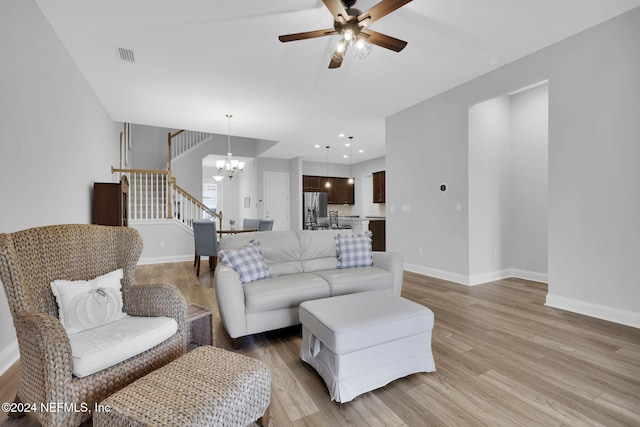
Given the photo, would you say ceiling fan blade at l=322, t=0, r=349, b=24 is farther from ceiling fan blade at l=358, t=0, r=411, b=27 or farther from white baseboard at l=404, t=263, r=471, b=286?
white baseboard at l=404, t=263, r=471, b=286

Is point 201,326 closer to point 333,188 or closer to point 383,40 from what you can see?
point 383,40

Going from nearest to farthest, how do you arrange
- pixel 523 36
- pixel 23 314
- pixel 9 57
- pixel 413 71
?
pixel 23 314 → pixel 9 57 → pixel 523 36 → pixel 413 71

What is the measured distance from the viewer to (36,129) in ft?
7.97

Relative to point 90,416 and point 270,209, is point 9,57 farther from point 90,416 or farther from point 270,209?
point 270,209

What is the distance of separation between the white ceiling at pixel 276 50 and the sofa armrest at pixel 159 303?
2.31 meters

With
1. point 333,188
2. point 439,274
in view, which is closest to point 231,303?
point 439,274

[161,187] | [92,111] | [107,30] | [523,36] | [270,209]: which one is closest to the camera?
[107,30]

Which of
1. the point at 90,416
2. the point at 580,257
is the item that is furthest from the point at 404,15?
the point at 90,416

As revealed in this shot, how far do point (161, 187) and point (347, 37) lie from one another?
569 cm

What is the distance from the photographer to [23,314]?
1.34 m

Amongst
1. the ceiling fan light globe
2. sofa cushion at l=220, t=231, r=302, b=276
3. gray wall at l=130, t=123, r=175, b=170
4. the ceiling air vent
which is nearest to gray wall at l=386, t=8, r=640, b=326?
the ceiling fan light globe

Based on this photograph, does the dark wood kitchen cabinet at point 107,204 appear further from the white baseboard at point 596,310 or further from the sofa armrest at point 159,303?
the white baseboard at point 596,310

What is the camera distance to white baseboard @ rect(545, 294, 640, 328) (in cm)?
264

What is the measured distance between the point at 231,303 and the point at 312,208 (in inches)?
269
